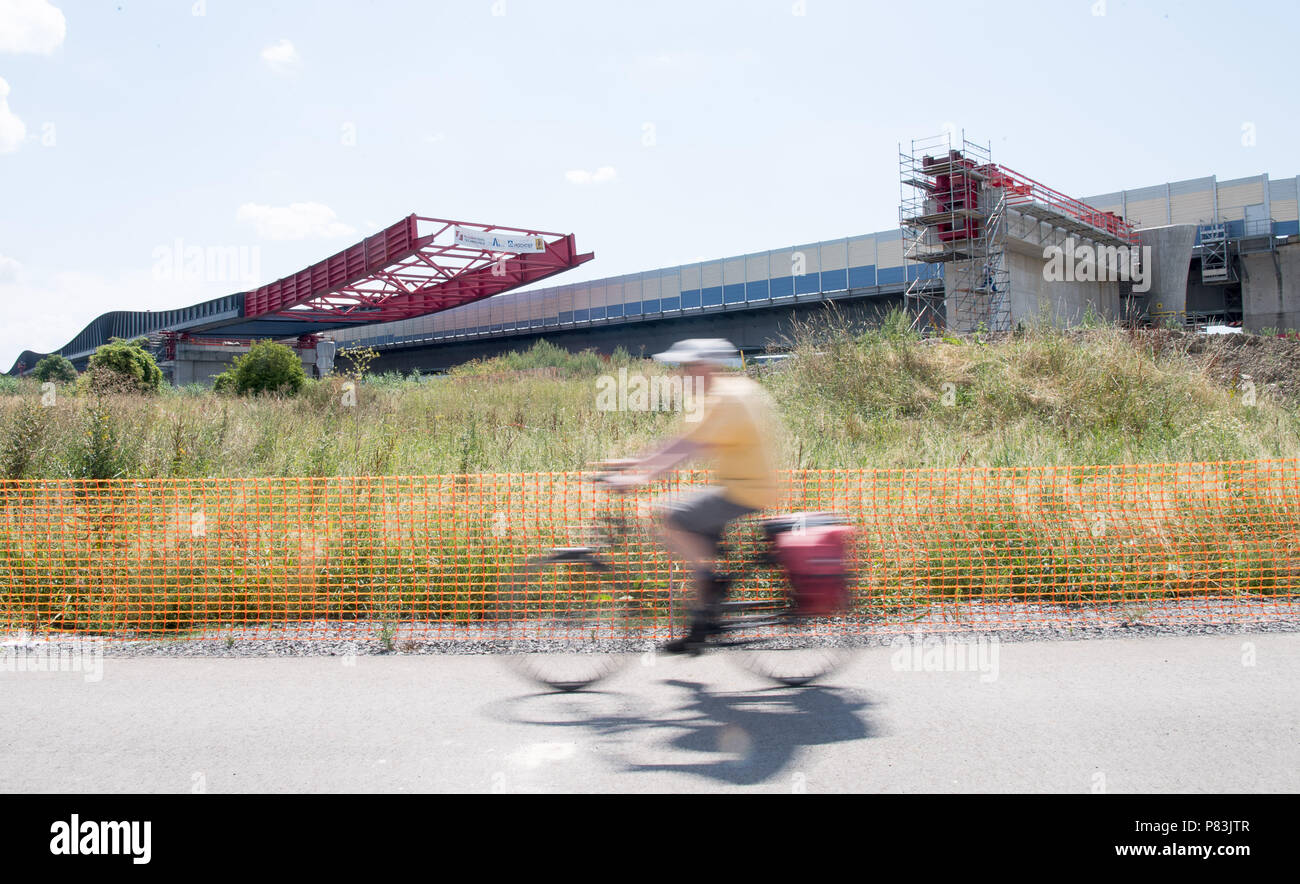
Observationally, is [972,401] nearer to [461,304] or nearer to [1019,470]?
[1019,470]

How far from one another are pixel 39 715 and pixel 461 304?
45876mm

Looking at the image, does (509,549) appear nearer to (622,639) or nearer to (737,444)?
(622,639)

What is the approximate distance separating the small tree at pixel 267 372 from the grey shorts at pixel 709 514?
19.8 m

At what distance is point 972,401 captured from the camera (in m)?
15.4

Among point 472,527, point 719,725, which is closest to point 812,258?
point 472,527

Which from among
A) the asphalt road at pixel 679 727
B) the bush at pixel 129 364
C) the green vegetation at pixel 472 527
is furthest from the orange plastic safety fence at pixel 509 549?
the bush at pixel 129 364

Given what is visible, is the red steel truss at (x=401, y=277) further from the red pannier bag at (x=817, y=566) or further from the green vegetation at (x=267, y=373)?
the red pannier bag at (x=817, y=566)

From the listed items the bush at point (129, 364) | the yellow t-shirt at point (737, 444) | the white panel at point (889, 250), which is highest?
the white panel at point (889, 250)

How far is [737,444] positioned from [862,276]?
3500cm

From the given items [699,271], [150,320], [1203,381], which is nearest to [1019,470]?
[1203,381]

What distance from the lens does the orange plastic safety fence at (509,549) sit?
6922mm

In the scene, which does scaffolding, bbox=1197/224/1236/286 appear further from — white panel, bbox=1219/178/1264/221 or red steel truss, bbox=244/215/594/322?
red steel truss, bbox=244/215/594/322

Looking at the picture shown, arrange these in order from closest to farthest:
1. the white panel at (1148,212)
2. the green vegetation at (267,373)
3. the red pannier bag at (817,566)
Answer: the red pannier bag at (817,566) → the green vegetation at (267,373) → the white panel at (1148,212)

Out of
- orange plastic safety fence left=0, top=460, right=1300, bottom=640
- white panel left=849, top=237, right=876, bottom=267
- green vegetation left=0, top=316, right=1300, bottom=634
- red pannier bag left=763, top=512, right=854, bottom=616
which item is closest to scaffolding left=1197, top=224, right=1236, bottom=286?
white panel left=849, top=237, right=876, bottom=267
